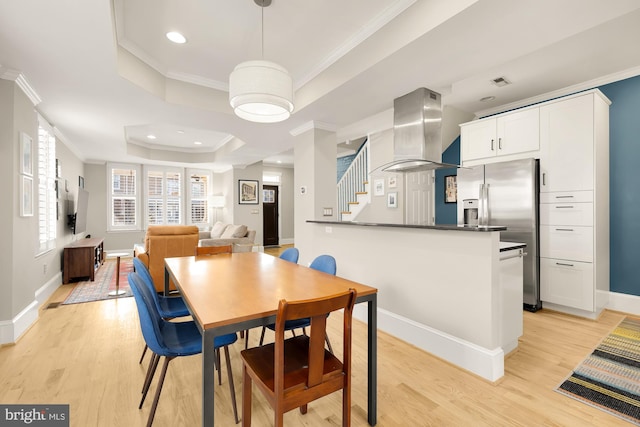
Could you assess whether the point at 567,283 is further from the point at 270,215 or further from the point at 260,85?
the point at 270,215

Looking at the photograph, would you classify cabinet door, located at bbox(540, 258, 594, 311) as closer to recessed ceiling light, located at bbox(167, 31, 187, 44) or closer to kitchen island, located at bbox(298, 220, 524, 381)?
kitchen island, located at bbox(298, 220, 524, 381)

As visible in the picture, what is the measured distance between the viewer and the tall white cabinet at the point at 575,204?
129 inches

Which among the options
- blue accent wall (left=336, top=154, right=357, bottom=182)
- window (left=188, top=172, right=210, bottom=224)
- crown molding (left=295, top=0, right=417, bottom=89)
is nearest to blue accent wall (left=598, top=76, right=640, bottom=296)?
crown molding (left=295, top=0, right=417, bottom=89)

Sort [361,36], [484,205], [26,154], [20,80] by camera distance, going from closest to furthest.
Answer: [361,36] → [20,80] → [26,154] → [484,205]

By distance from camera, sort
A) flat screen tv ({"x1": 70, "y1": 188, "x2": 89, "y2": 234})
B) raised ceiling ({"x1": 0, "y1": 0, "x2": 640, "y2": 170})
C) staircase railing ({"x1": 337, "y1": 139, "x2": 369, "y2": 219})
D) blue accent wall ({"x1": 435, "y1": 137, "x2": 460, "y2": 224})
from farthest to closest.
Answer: staircase railing ({"x1": 337, "y1": 139, "x2": 369, "y2": 219}) → flat screen tv ({"x1": 70, "y1": 188, "x2": 89, "y2": 234}) → blue accent wall ({"x1": 435, "y1": 137, "x2": 460, "y2": 224}) → raised ceiling ({"x1": 0, "y1": 0, "x2": 640, "y2": 170})

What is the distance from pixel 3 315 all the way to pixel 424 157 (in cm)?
437

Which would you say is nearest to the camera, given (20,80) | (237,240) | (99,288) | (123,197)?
(20,80)

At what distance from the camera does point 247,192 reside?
8531mm

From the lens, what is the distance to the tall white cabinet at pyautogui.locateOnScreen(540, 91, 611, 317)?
3.27 meters

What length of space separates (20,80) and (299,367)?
12.3 ft

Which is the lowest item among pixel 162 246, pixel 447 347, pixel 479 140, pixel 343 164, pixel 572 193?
pixel 447 347

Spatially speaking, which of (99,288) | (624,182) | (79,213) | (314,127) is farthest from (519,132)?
(79,213)

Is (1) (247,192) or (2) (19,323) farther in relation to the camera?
(1) (247,192)

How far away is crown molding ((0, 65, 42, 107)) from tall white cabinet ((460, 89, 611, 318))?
553 cm
